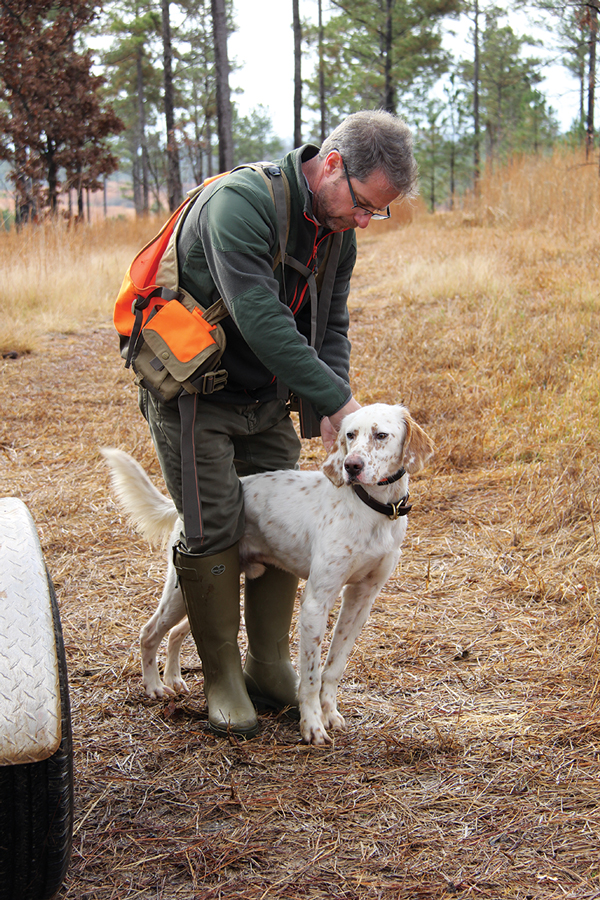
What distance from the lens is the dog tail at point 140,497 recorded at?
8.82 ft

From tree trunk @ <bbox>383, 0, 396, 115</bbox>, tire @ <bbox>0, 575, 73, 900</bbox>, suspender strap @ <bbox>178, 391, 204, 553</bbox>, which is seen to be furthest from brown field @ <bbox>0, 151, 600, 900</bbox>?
tree trunk @ <bbox>383, 0, 396, 115</bbox>

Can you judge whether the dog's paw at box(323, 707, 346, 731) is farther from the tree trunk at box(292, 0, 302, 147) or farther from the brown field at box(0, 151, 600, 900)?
the tree trunk at box(292, 0, 302, 147)

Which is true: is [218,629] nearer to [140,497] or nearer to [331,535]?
[331,535]

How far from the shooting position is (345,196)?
2221 mm

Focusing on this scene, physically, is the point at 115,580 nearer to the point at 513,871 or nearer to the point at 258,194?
the point at 258,194

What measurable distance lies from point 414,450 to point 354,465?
0.78 feet

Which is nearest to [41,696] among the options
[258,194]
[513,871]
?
[513,871]

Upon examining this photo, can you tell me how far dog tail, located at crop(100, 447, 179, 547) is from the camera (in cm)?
269

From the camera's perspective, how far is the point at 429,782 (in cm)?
207

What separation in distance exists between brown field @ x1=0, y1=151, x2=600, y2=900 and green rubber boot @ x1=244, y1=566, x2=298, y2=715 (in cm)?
13

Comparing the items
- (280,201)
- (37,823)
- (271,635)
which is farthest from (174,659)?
(280,201)

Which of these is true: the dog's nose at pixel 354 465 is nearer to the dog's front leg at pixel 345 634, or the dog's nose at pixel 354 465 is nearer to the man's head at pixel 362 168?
the dog's front leg at pixel 345 634

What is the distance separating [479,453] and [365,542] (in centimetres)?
255

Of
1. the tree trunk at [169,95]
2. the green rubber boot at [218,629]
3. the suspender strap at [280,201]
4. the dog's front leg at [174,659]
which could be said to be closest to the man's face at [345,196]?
the suspender strap at [280,201]
